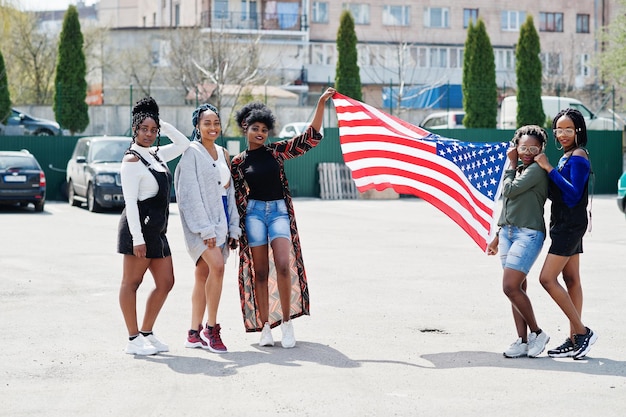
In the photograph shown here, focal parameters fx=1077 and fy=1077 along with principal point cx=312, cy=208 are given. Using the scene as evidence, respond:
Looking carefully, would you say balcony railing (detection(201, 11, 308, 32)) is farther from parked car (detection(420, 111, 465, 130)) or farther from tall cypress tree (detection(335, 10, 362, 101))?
parked car (detection(420, 111, 465, 130))

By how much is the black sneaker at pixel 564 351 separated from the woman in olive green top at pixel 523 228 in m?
0.10

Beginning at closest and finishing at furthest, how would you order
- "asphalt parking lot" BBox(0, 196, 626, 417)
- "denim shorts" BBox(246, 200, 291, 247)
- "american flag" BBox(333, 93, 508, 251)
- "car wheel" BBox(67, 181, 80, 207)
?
1. "asphalt parking lot" BBox(0, 196, 626, 417)
2. "denim shorts" BBox(246, 200, 291, 247)
3. "american flag" BBox(333, 93, 508, 251)
4. "car wheel" BBox(67, 181, 80, 207)

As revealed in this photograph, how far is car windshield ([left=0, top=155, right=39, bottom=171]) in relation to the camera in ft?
84.1

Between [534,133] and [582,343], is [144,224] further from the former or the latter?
[582,343]

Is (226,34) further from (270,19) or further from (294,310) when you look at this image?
(294,310)

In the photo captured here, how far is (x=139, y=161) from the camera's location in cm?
823

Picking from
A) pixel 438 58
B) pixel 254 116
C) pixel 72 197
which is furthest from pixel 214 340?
pixel 438 58

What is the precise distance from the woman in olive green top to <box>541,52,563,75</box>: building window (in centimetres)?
5697

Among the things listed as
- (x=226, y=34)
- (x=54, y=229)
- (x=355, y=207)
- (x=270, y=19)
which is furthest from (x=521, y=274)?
(x=270, y=19)

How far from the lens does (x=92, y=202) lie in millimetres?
25578

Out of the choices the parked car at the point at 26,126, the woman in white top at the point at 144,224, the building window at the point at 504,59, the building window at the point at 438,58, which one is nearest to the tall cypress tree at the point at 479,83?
the parked car at the point at 26,126

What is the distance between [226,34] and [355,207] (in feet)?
86.7

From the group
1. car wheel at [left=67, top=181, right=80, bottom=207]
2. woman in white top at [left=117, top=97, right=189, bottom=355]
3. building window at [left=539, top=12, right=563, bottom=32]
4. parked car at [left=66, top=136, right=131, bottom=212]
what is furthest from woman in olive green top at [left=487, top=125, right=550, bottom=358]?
building window at [left=539, top=12, right=563, bottom=32]

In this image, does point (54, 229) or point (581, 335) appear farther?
point (54, 229)
